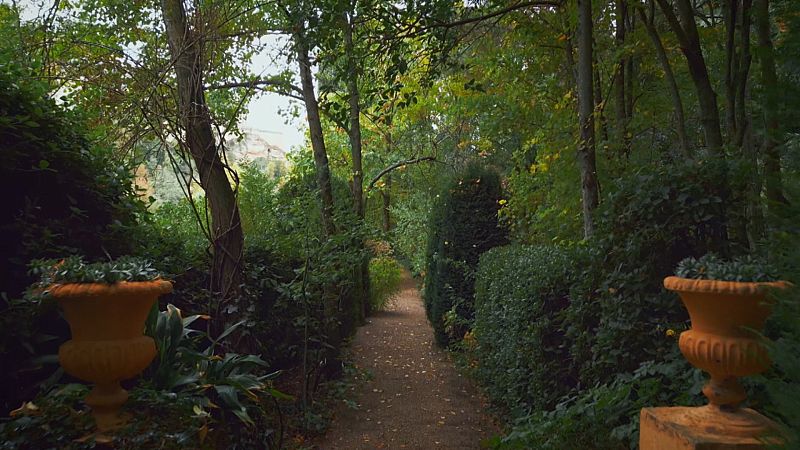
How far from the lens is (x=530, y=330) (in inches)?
190

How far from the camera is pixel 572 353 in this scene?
13.5 ft

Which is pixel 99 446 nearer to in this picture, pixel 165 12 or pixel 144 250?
pixel 144 250

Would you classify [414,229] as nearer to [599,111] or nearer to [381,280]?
[381,280]

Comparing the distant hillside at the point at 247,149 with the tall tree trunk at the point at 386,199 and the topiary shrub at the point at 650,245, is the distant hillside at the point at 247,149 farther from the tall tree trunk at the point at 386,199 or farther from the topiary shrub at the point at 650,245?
the tall tree trunk at the point at 386,199

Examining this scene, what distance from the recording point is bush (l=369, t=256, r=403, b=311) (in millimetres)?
14573

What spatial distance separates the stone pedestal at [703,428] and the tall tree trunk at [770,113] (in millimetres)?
794

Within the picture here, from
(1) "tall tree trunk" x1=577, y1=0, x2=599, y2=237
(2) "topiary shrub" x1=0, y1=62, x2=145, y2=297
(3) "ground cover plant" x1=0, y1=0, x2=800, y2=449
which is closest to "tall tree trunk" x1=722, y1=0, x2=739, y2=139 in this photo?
(3) "ground cover plant" x1=0, y1=0, x2=800, y2=449

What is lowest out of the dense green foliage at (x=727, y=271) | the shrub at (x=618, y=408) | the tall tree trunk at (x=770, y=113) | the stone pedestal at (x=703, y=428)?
the shrub at (x=618, y=408)

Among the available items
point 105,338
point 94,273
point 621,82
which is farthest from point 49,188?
point 621,82

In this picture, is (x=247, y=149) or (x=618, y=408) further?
(x=247, y=149)

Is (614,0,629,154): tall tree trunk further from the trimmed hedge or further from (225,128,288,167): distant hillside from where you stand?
(225,128,288,167): distant hillside

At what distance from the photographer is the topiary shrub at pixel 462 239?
9633 mm

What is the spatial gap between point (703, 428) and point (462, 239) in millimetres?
7680

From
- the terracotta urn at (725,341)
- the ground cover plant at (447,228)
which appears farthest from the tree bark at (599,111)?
the terracotta urn at (725,341)
